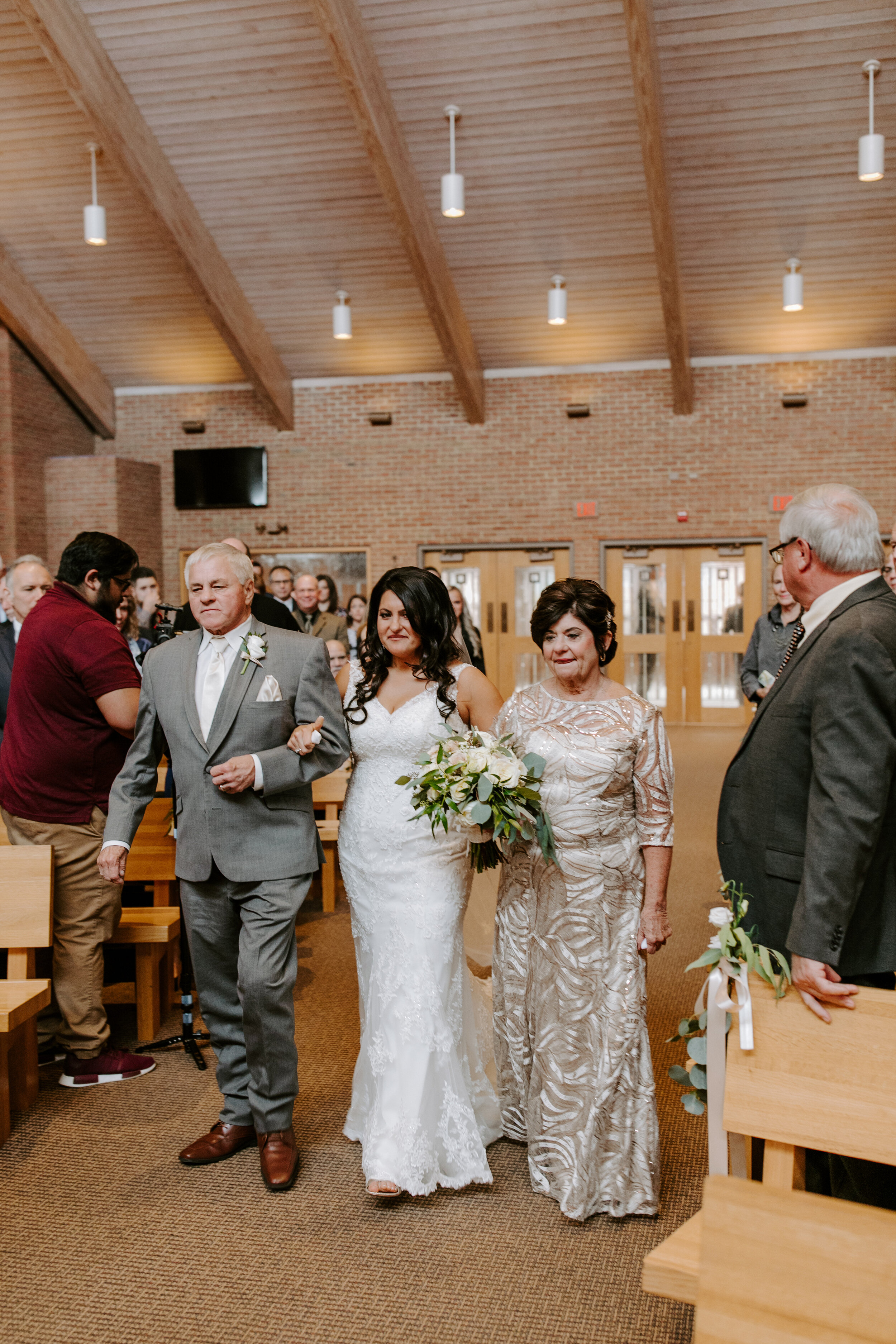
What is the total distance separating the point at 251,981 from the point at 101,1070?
1108 mm

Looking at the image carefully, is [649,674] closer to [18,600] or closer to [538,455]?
[538,455]

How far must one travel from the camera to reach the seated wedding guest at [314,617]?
7691mm

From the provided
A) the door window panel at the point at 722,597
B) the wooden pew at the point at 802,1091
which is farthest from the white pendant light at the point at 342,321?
the wooden pew at the point at 802,1091

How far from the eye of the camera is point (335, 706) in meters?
3.00

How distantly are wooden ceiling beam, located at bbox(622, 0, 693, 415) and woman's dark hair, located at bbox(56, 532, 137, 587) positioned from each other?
5.71 meters

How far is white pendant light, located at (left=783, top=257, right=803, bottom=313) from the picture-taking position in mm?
9602

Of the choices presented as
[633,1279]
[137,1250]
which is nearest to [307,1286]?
[137,1250]

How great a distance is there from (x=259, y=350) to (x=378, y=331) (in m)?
1.38

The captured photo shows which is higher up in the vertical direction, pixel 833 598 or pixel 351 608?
pixel 351 608

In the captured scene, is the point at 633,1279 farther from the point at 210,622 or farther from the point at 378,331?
the point at 378,331

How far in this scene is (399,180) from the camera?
866 centimetres

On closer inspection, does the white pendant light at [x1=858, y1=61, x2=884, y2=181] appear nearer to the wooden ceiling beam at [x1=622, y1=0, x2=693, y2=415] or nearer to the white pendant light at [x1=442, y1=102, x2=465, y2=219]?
the wooden ceiling beam at [x1=622, y1=0, x2=693, y2=415]

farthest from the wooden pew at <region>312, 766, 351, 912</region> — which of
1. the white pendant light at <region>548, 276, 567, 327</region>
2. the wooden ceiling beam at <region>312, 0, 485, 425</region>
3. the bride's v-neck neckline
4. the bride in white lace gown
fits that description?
the white pendant light at <region>548, 276, 567, 327</region>

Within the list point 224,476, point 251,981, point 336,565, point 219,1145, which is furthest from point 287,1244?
point 224,476
